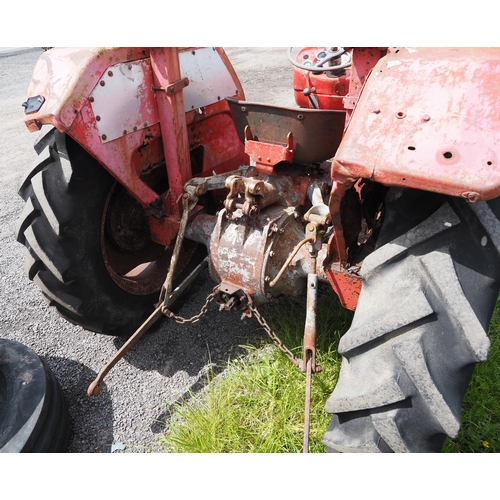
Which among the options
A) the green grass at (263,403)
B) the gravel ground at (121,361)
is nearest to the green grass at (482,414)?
the green grass at (263,403)

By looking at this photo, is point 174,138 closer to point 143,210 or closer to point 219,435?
point 143,210

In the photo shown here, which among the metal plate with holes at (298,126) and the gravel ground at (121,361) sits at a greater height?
the metal plate with holes at (298,126)

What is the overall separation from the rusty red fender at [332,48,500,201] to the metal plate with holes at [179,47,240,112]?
999mm

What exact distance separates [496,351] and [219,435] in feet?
3.95

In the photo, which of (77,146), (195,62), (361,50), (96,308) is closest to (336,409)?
(361,50)

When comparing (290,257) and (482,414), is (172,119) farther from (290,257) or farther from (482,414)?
(482,414)

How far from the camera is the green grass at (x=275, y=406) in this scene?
5.56ft

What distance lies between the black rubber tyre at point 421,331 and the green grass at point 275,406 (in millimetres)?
633

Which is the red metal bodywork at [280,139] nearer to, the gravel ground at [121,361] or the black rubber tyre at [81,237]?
the black rubber tyre at [81,237]

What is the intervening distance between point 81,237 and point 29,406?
644 millimetres

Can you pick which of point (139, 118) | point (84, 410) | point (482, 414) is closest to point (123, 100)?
point (139, 118)

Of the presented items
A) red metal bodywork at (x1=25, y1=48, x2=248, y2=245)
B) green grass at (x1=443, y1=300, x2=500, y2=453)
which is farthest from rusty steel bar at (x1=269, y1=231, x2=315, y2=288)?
green grass at (x1=443, y1=300, x2=500, y2=453)

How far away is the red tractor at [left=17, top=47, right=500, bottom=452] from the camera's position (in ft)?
3.30

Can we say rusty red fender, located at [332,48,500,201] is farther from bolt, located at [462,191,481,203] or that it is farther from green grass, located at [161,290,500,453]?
green grass, located at [161,290,500,453]
